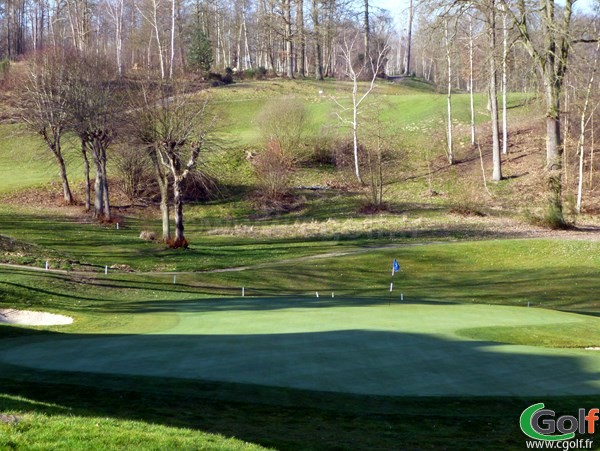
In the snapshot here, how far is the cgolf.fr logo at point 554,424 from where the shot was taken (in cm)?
1100

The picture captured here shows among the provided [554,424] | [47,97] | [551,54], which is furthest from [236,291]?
[47,97]

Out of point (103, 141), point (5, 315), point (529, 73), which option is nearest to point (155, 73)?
point (103, 141)

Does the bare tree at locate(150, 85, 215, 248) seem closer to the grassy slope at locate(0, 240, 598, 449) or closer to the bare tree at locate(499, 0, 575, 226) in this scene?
the bare tree at locate(499, 0, 575, 226)

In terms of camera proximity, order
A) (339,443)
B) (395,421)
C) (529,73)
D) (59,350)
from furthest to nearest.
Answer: (529,73) → (59,350) → (395,421) → (339,443)

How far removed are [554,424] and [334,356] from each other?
5.04 meters

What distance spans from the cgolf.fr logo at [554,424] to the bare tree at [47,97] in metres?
45.7

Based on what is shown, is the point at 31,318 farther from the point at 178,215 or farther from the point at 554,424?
the point at 178,215

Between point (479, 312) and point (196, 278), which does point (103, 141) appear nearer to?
point (196, 278)

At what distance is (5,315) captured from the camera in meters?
22.1

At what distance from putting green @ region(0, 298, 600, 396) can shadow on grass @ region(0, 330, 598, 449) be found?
0.13 feet

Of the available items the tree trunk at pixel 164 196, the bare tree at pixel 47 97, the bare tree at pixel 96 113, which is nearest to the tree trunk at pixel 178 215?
the tree trunk at pixel 164 196

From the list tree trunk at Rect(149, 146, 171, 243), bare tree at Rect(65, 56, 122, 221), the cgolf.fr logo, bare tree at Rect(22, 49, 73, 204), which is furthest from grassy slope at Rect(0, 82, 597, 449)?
bare tree at Rect(22, 49, 73, 204)

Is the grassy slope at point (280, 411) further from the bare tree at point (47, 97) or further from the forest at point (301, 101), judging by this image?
the bare tree at point (47, 97)

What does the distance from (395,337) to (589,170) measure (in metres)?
46.4
